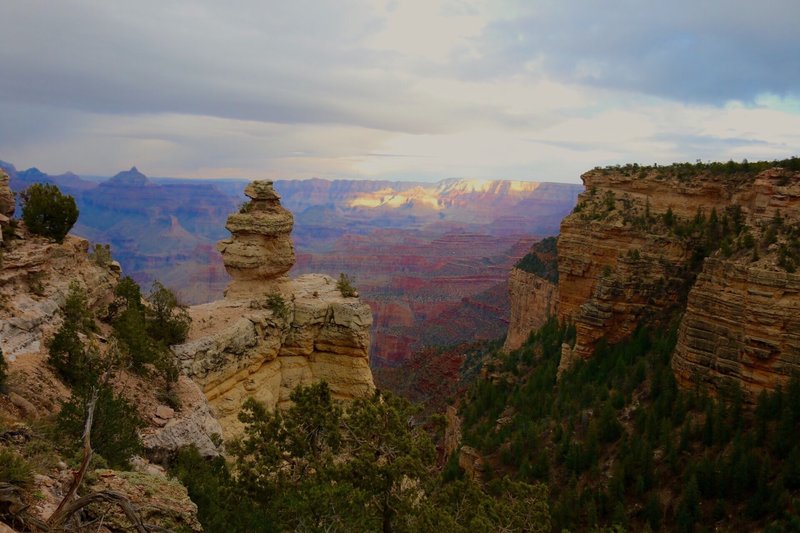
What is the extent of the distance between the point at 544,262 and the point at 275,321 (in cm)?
4726

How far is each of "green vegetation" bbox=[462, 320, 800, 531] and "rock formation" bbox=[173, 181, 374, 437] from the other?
30.3 feet

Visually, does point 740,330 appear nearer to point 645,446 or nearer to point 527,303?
point 645,446

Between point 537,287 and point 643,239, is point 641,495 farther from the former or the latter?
point 537,287

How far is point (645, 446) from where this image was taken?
20594 millimetres

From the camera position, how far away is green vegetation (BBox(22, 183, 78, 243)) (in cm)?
1593

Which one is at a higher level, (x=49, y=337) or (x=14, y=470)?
(x=14, y=470)

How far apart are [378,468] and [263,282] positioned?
42.3ft

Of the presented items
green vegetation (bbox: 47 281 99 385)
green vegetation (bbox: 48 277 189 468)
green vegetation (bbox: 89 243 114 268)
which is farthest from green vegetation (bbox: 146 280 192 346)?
green vegetation (bbox: 47 281 99 385)

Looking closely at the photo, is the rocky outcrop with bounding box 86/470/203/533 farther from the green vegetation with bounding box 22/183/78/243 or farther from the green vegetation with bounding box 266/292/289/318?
the green vegetation with bounding box 266/292/289/318

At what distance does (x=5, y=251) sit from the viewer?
1421cm

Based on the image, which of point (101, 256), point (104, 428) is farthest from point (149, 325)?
point (104, 428)

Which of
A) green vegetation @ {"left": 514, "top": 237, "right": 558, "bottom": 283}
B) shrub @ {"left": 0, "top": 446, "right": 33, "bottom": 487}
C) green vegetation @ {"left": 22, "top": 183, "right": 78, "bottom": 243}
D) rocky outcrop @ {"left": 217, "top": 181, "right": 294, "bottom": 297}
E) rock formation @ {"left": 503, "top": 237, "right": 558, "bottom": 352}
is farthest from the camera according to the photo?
green vegetation @ {"left": 514, "top": 237, "right": 558, "bottom": 283}

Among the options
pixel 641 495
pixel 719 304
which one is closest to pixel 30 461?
pixel 641 495

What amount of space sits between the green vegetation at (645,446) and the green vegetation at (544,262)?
28.6 m
